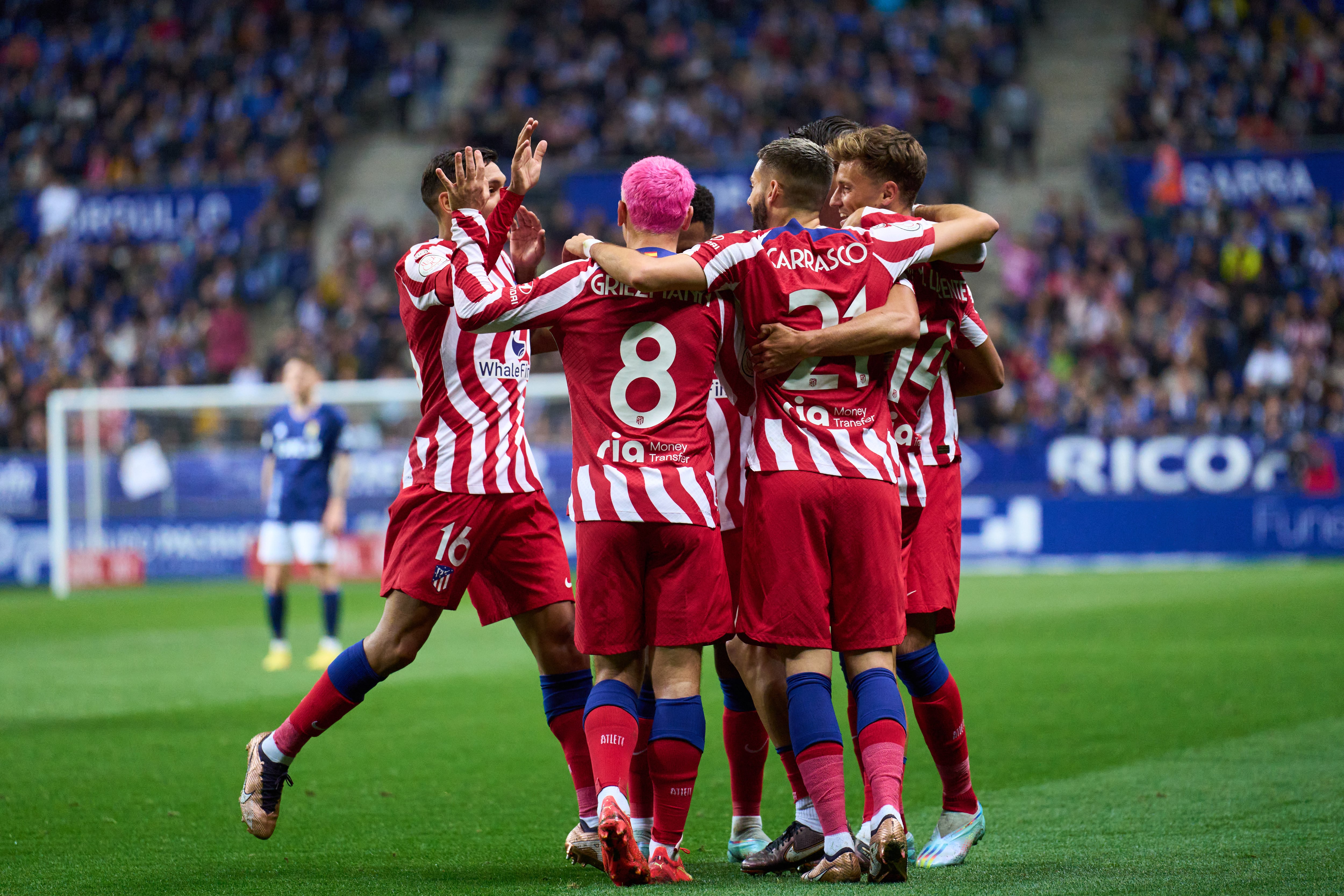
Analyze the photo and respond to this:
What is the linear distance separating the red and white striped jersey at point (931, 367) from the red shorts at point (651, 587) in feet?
2.62

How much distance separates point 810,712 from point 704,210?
70.3 inches

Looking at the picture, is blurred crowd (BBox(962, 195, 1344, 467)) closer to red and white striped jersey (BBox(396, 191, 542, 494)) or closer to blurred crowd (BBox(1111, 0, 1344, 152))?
blurred crowd (BBox(1111, 0, 1344, 152))

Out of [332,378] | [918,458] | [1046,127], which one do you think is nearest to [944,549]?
[918,458]

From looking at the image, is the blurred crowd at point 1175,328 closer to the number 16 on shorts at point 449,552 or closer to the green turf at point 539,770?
the green turf at point 539,770

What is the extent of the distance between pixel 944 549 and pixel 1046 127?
70.3ft

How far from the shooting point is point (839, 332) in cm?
447

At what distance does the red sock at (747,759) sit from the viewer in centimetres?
502

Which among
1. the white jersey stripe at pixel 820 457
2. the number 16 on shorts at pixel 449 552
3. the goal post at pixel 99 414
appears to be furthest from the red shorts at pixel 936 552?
the goal post at pixel 99 414

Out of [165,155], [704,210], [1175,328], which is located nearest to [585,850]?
[704,210]

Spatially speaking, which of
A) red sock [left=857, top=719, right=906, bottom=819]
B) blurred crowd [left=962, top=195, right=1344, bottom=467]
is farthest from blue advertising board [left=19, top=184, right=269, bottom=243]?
red sock [left=857, top=719, right=906, bottom=819]

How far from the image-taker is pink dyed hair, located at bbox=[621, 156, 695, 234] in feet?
Result: 14.9

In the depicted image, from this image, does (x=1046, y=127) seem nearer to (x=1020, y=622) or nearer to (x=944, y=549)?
(x=1020, y=622)

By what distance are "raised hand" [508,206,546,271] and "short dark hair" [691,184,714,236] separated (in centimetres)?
53

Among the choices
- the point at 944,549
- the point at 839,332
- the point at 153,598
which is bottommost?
the point at 153,598
